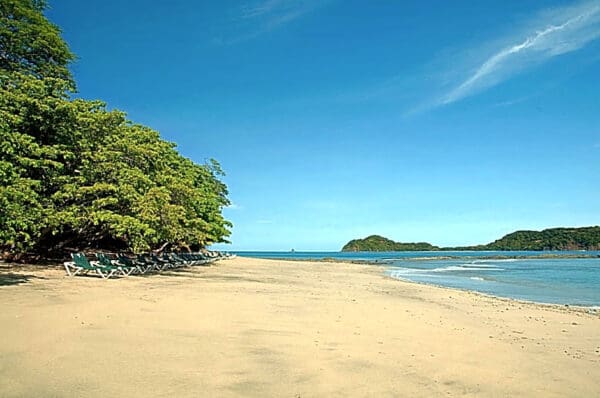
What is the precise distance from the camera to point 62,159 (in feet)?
62.5

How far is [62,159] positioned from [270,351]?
15733 mm

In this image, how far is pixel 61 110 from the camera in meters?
17.2

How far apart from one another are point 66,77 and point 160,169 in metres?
6.06

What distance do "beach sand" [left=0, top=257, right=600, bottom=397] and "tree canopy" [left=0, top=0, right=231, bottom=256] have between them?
5586 millimetres

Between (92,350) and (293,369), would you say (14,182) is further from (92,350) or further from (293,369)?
(293,369)

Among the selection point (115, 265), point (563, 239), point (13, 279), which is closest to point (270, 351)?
point (13, 279)

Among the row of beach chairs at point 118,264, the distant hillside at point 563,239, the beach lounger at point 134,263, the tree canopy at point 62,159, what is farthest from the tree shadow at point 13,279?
the distant hillside at point 563,239

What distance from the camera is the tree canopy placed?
51.2ft

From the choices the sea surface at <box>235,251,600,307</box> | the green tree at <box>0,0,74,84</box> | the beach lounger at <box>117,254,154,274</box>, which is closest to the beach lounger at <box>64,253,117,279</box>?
the beach lounger at <box>117,254,154,274</box>

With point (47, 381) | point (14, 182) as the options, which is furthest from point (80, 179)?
point (47, 381)

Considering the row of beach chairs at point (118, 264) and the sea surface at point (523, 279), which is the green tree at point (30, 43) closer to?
the row of beach chairs at point (118, 264)

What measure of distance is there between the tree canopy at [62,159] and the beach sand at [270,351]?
5.59m

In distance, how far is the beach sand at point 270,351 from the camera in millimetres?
5113

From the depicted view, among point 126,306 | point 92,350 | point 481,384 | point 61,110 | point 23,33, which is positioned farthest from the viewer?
point 23,33
